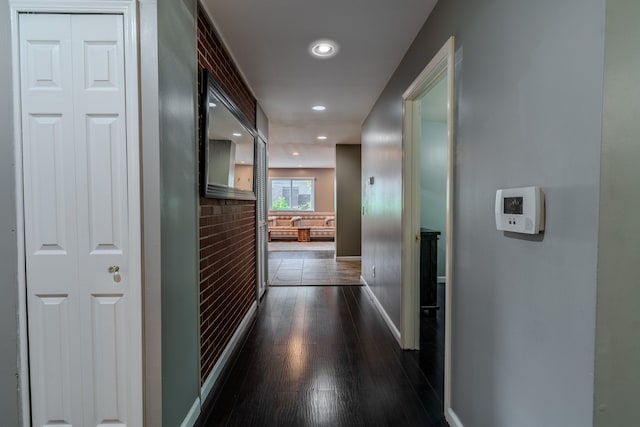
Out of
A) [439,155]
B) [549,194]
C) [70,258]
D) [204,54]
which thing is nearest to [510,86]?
[549,194]

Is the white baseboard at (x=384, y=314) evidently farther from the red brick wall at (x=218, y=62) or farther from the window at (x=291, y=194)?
the window at (x=291, y=194)

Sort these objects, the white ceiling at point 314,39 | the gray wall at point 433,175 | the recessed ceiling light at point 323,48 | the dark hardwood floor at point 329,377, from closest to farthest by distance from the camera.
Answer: the dark hardwood floor at point 329,377, the white ceiling at point 314,39, the recessed ceiling light at point 323,48, the gray wall at point 433,175

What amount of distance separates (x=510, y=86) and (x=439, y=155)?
140 inches

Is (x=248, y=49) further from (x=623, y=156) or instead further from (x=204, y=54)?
(x=623, y=156)

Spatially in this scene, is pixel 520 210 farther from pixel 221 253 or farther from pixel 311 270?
pixel 311 270

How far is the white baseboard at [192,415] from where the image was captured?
1.55 meters

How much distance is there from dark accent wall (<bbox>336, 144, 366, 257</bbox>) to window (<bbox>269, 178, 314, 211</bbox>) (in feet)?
13.9

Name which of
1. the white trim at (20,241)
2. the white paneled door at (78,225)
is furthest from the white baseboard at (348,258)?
the white trim at (20,241)

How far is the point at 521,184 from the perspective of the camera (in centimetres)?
104

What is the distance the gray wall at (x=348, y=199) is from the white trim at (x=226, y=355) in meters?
3.35

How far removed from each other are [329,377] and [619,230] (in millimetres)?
1820

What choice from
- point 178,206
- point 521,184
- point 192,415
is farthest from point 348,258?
point 521,184

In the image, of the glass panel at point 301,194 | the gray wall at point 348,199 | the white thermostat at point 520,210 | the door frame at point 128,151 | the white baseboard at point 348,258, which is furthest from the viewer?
the glass panel at point 301,194

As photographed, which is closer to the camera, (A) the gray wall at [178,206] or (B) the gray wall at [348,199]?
(A) the gray wall at [178,206]
